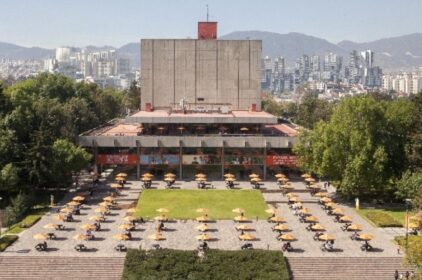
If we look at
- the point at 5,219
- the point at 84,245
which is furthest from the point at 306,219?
the point at 5,219

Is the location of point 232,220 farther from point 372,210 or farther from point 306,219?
point 372,210

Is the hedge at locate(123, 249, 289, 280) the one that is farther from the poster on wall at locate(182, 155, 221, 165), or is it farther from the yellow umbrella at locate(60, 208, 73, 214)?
the poster on wall at locate(182, 155, 221, 165)

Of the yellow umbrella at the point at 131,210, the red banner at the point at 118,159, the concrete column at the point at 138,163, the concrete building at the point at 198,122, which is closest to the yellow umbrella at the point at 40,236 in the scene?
the yellow umbrella at the point at 131,210

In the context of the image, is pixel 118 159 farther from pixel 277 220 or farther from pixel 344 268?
pixel 344 268

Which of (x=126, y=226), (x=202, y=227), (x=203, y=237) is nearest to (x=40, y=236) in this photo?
(x=126, y=226)

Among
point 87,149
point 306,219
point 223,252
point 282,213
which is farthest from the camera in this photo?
point 87,149

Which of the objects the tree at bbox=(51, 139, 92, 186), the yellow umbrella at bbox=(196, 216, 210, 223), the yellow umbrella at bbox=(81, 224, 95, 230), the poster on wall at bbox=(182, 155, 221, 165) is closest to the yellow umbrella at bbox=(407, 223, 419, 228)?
the yellow umbrella at bbox=(196, 216, 210, 223)
